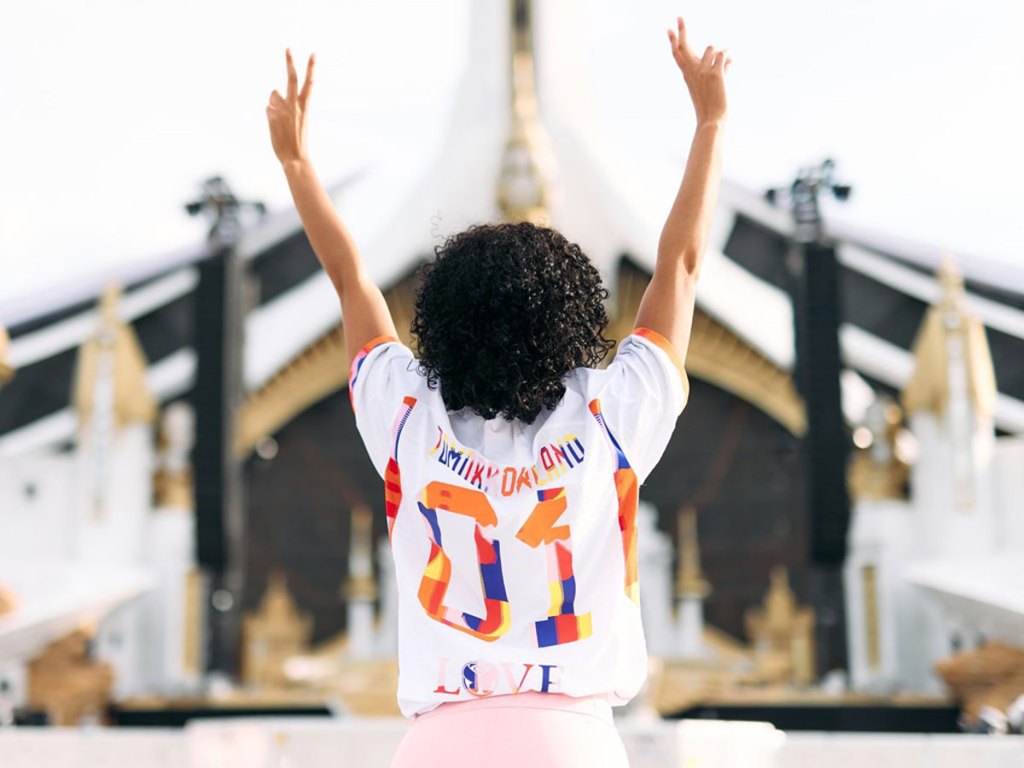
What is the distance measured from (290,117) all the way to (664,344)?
521mm

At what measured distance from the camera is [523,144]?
10.1 m

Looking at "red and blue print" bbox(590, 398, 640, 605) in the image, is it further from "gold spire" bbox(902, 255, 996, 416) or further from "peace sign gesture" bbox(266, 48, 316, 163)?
"gold spire" bbox(902, 255, 996, 416)

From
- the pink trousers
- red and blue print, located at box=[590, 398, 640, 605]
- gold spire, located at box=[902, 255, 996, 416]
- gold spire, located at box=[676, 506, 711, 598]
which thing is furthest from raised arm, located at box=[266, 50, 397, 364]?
gold spire, located at box=[676, 506, 711, 598]

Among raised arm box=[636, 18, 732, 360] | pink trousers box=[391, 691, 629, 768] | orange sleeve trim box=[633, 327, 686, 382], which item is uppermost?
raised arm box=[636, 18, 732, 360]

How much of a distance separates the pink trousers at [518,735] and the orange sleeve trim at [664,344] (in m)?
0.31

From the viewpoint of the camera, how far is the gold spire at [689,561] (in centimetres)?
1097

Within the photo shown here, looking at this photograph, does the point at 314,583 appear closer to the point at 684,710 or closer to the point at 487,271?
the point at 684,710

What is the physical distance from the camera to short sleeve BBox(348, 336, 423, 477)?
1107 millimetres

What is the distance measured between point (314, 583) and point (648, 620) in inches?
138

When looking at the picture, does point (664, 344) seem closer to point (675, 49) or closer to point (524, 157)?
point (675, 49)

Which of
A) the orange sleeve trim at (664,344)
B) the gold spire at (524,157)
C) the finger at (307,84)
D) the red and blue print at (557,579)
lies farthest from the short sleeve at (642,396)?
the gold spire at (524,157)

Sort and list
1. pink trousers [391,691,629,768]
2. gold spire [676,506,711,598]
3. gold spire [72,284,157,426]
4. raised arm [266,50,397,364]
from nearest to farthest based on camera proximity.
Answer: pink trousers [391,691,629,768] < raised arm [266,50,397,364] < gold spire [72,284,157,426] < gold spire [676,506,711,598]

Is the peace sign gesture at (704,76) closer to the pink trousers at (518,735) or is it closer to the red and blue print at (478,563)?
the red and blue print at (478,563)

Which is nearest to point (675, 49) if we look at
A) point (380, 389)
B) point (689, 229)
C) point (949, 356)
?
point (689, 229)
